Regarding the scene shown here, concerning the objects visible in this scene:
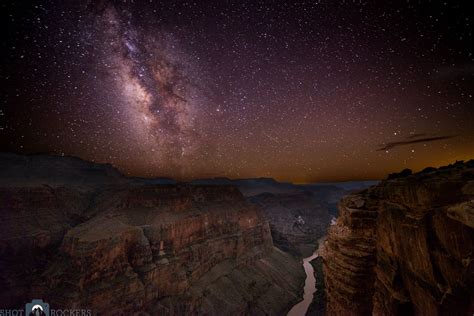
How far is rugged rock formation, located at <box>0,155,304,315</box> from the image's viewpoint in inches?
1266

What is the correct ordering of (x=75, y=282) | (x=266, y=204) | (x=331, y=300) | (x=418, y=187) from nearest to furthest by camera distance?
(x=418, y=187)
(x=331, y=300)
(x=75, y=282)
(x=266, y=204)

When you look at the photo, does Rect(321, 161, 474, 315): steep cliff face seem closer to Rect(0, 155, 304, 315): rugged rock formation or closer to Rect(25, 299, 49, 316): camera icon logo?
Rect(0, 155, 304, 315): rugged rock formation

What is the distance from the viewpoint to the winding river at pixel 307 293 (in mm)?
43219

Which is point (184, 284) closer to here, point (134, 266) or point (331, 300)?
point (134, 266)

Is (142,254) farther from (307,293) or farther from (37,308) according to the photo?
(307,293)

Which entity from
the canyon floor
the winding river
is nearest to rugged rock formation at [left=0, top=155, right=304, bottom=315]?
the canyon floor

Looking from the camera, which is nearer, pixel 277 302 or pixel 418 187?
pixel 418 187

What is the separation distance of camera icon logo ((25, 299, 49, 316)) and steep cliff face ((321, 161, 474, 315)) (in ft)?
112

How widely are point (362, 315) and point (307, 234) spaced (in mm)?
91631

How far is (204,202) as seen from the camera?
185ft

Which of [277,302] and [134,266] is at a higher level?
[134,266]

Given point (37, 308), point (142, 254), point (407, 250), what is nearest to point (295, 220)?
point (142, 254)

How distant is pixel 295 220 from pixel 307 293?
57.4 metres

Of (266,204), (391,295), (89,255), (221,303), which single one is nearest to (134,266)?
(89,255)
